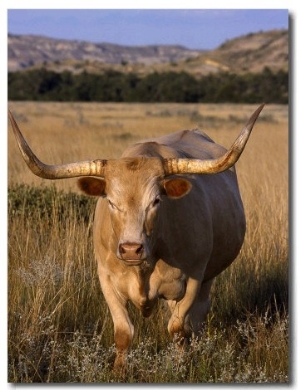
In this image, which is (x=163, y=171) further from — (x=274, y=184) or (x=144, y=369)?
(x=274, y=184)

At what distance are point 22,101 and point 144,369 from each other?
3101 centimetres

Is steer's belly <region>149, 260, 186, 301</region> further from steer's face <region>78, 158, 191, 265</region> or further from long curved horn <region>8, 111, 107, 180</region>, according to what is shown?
long curved horn <region>8, 111, 107, 180</region>

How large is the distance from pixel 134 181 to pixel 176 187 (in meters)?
0.28

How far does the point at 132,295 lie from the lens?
601 centimetres

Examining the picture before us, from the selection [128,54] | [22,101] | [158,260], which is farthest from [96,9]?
[22,101]

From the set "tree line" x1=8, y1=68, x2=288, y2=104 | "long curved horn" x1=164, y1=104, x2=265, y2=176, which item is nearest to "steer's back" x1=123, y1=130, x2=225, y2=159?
"long curved horn" x1=164, y1=104, x2=265, y2=176

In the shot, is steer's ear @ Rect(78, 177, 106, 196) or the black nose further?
steer's ear @ Rect(78, 177, 106, 196)

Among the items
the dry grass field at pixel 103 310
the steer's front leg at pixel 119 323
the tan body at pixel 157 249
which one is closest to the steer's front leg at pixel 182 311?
the tan body at pixel 157 249

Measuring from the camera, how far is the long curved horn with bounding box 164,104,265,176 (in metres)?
5.24

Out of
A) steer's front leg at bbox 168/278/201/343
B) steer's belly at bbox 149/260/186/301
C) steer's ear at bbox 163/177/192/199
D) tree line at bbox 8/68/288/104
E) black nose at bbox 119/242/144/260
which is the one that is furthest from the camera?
tree line at bbox 8/68/288/104

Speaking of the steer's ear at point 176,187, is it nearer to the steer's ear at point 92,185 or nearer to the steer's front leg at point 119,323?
the steer's ear at point 92,185

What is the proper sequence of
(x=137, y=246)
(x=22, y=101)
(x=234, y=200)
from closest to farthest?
(x=137, y=246) → (x=234, y=200) → (x=22, y=101)

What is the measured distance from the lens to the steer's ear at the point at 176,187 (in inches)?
224

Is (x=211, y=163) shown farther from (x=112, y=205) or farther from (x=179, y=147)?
(x=179, y=147)
